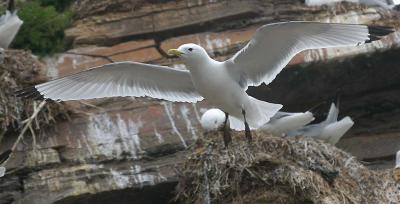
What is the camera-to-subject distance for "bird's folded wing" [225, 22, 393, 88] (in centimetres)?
740

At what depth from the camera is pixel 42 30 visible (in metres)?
9.75

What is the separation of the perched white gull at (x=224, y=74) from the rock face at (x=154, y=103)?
739 mm

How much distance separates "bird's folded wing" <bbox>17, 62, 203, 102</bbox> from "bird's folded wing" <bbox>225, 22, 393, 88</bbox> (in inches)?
18.0

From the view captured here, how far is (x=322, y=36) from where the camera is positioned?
7.50 meters

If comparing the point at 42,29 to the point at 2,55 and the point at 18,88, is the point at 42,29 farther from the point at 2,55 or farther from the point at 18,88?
the point at 18,88

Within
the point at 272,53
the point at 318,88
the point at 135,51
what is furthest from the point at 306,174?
the point at 135,51

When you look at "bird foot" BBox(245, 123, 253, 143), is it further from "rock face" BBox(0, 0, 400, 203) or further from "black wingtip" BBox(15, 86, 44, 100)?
"black wingtip" BBox(15, 86, 44, 100)

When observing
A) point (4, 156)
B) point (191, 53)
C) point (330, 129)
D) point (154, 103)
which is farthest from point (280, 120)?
point (4, 156)

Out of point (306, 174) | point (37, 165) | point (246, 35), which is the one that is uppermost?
point (246, 35)

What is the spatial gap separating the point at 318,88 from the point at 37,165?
2704 millimetres

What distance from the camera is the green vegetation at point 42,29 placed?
9.64 metres

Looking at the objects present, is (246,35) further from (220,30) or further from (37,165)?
(37,165)

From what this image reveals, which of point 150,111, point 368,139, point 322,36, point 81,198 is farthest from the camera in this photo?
point 368,139

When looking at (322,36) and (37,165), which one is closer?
(322,36)
